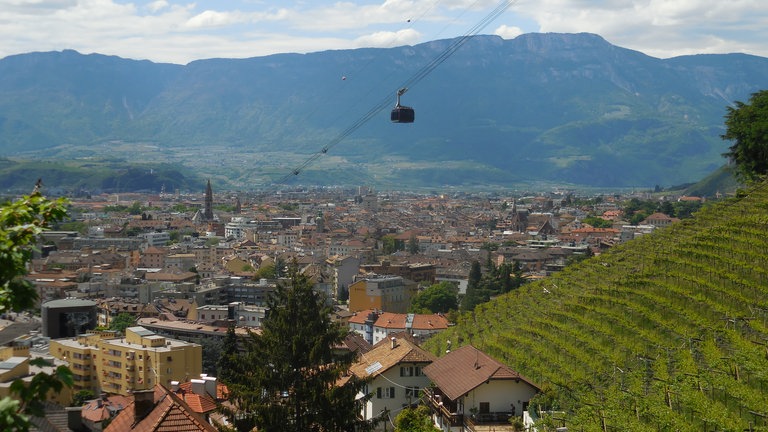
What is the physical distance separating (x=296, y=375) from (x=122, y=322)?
34232 millimetres

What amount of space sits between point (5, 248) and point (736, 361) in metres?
10.2

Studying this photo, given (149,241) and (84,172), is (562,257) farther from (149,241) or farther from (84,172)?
(84,172)

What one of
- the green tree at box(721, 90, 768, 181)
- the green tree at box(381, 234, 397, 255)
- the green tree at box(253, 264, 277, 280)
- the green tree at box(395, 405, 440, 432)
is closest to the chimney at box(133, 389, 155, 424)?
the green tree at box(395, 405, 440, 432)

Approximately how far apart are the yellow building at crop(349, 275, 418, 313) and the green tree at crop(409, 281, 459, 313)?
1.83 meters

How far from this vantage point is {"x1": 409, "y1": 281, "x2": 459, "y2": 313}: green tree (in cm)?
5291

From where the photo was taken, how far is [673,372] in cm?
1334

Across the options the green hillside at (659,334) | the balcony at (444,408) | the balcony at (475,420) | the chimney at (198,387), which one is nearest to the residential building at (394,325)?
the green hillside at (659,334)

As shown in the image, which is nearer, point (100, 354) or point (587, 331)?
point (587, 331)

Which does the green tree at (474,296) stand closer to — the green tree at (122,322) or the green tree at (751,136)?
the green tree at (751,136)

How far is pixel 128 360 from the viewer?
33188 mm

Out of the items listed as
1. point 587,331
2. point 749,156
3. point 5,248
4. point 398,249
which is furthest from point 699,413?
point 398,249

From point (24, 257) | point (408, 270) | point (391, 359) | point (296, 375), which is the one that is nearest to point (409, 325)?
point (391, 359)

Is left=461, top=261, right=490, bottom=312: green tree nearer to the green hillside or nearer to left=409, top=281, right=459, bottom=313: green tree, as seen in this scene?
left=409, top=281, right=459, bottom=313: green tree

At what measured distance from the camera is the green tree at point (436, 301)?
174 ft
